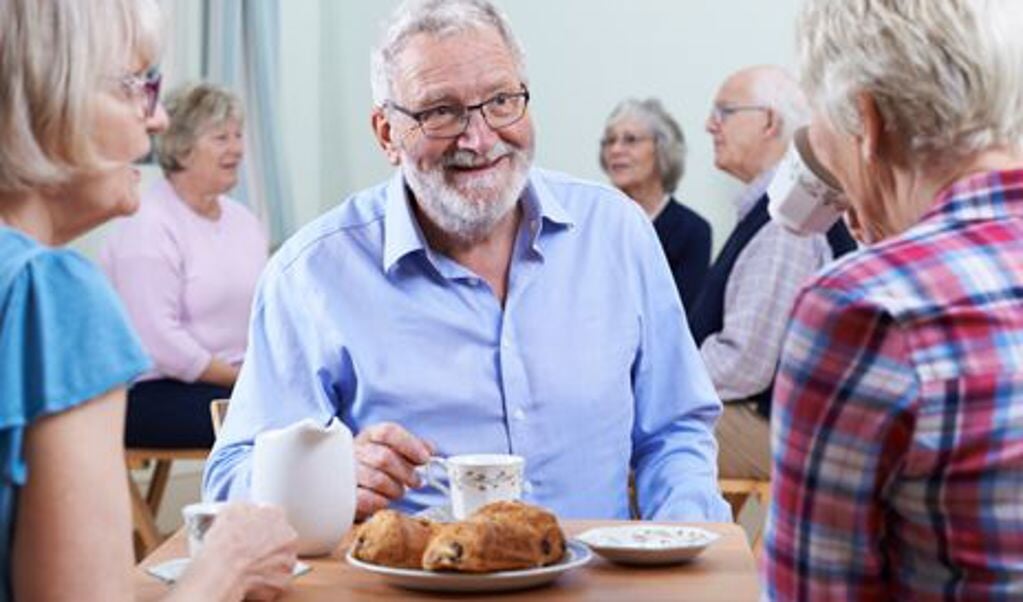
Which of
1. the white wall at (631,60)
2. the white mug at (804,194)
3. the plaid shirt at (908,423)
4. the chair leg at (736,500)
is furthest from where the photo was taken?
the white wall at (631,60)

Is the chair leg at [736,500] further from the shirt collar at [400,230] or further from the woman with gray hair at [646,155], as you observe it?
the shirt collar at [400,230]

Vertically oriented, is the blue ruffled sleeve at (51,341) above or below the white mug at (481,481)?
above

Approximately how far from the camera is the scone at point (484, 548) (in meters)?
1.57

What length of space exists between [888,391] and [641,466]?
108cm

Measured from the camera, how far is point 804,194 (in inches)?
73.1

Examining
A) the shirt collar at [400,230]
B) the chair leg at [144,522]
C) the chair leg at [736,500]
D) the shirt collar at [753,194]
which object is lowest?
the chair leg at [144,522]

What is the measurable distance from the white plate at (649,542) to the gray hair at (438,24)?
73cm

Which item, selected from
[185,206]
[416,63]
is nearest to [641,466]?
[416,63]

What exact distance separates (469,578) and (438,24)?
91 centimetres

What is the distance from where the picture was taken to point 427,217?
2219 millimetres

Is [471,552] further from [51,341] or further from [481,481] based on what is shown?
[51,341]

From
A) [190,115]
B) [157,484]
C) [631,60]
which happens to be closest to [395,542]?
[157,484]

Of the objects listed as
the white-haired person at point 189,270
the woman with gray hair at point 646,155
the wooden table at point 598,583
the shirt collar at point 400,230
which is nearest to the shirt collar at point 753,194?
the woman with gray hair at point 646,155

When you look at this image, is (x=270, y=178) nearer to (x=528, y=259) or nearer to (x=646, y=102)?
(x=646, y=102)
